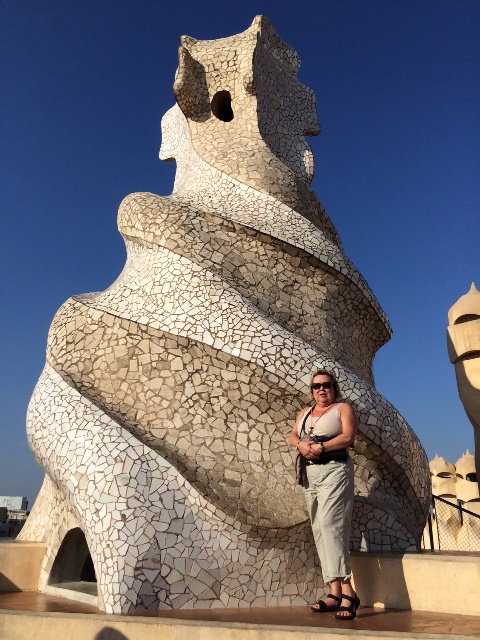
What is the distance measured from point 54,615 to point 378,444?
254 cm

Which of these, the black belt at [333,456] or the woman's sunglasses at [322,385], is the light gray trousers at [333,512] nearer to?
the black belt at [333,456]

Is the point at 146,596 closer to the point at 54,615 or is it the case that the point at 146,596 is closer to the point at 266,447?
the point at 54,615

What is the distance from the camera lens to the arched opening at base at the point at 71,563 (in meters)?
4.54

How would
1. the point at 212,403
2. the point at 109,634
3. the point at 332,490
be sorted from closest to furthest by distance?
the point at 109,634 → the point at 332,490 → the point at 212,403

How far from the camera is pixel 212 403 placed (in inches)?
174

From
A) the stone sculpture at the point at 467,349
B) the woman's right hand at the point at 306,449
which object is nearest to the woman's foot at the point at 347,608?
the woman's right hand at the point at 306,449

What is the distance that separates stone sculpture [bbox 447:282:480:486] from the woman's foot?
593cm

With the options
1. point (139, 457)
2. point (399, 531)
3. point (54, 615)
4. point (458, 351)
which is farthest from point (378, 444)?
point (458, 351)

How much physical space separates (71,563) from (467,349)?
6.25 meters

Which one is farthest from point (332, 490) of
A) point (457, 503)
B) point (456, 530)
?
point (457, 503)

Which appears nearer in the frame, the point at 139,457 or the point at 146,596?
the point at 146,596

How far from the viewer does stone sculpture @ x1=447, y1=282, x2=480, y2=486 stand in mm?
8547

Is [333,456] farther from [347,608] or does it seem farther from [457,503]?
[457,503]

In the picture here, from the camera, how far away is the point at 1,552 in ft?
15.5
